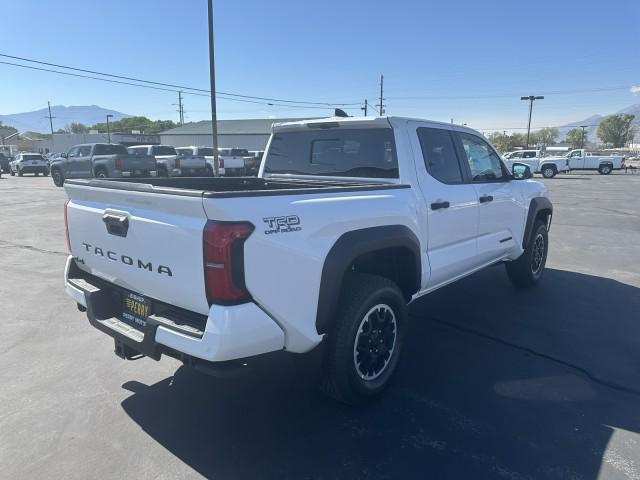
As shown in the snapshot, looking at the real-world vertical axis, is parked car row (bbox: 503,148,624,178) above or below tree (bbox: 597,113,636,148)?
below

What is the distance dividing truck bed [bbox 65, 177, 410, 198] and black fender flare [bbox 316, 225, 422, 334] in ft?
1.05

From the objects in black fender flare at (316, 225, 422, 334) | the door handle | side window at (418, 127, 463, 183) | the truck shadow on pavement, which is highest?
side window at (418, 127, 463, 183)

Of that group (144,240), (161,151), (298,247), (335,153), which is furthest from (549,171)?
(144,240)

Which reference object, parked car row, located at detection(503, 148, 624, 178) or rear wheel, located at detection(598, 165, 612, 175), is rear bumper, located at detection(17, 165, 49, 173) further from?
rear wheel, located at detection(598, 165, 612, 175)

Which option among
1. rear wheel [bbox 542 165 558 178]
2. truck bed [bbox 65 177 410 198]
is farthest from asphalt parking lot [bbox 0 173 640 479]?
rear wheel [bbox 542 165 558 178]

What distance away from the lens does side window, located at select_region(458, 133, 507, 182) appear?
4.61 m

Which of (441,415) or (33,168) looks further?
(33,168)

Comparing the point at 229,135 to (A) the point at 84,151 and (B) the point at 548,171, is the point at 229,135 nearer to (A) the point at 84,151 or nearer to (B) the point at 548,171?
(B) the point at 548,171

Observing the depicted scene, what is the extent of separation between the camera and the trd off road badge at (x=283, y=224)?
2.42m

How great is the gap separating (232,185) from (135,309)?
201 cm

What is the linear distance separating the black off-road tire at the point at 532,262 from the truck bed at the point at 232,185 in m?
2.92

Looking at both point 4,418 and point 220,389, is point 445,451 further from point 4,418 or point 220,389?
point 4,418

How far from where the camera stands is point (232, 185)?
184 inches

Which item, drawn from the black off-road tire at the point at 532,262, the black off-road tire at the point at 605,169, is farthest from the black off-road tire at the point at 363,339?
the black off-road tire at the point at 605,169
